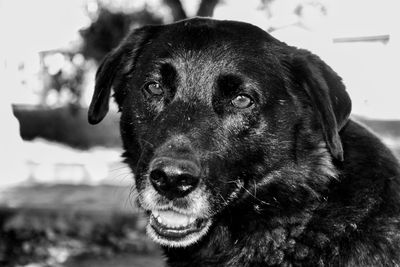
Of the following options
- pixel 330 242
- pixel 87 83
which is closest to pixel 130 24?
pixel 87 83

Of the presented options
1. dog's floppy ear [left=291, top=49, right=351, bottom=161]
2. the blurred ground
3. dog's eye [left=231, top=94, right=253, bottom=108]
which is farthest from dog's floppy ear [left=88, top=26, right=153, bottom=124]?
the blurred ground

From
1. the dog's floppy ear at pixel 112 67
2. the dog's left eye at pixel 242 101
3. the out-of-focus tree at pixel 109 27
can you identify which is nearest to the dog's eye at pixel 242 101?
the dog's left eye at pixel 242 101

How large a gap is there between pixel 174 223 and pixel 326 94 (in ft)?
3.04

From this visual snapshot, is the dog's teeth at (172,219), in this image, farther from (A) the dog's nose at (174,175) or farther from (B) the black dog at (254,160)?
(A) the dog's nose at (174,175)

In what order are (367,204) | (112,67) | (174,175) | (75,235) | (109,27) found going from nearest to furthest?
(174,175), (367,204), (112,67), (75,235), (109,27)

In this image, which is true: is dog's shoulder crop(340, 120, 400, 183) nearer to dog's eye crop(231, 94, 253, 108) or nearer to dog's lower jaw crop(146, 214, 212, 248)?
dog's eye crop(231, 94, 253, 108)

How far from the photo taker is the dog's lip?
113 inches

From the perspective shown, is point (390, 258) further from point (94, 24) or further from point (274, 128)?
point (94, 24)

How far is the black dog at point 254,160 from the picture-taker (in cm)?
272

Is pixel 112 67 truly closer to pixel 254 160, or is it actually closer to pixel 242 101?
pixel 242 101

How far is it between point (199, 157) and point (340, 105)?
2.25 ft

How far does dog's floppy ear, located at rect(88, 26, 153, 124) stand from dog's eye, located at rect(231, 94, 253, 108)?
0.76 m

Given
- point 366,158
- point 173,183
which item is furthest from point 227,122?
point 366,158

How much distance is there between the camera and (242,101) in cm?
292
